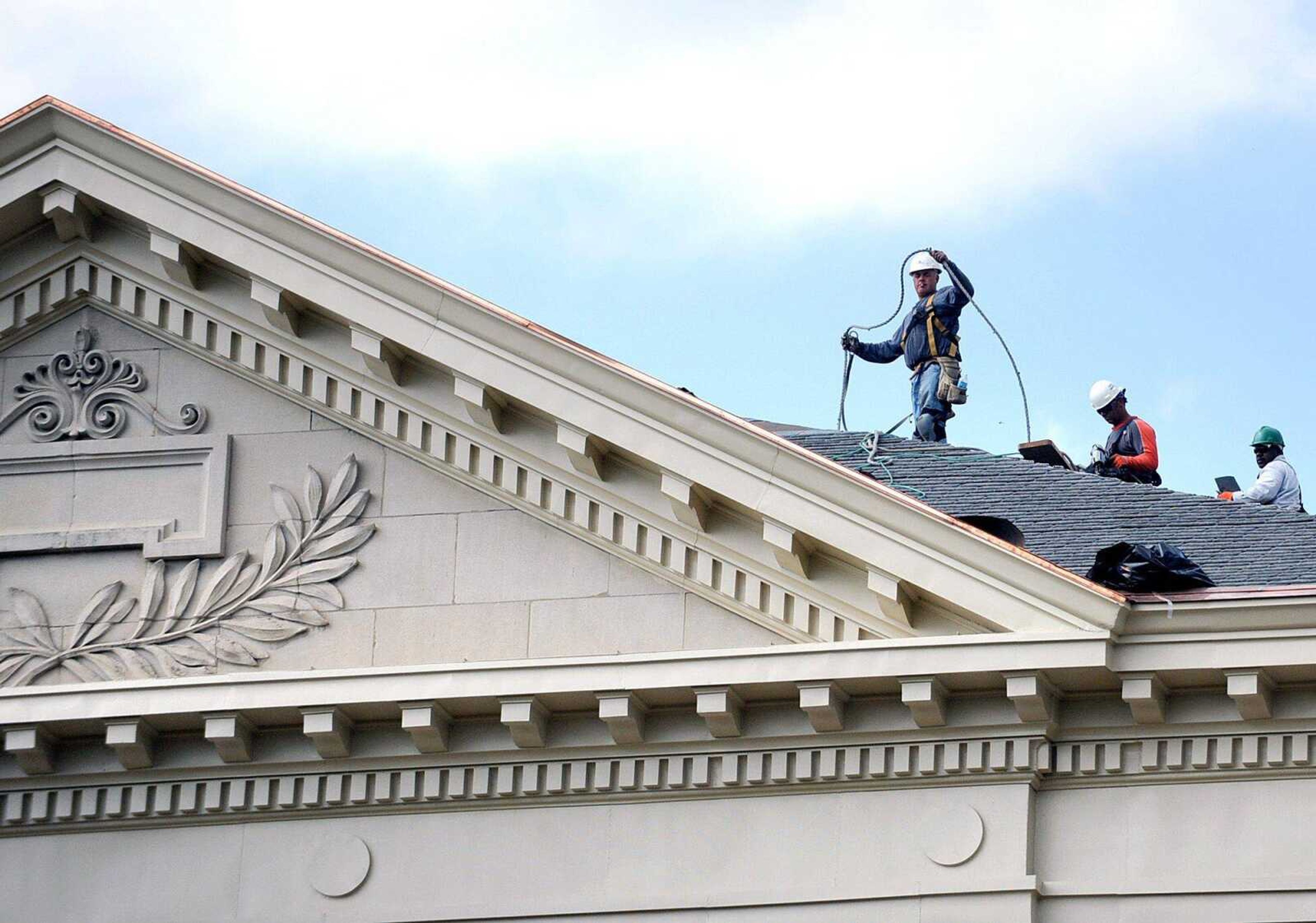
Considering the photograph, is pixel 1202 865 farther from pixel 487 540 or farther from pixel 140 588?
pixel 140 588

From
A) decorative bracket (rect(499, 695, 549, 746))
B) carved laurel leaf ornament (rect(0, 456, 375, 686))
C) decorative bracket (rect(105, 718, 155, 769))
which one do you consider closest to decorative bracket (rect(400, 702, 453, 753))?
decorative bracket (rect(499, 695, 549, 746))

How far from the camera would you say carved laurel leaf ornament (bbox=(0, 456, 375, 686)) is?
17.7 meters

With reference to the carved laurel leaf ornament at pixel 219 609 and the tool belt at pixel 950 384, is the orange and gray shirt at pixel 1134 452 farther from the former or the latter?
the carved laurel leaf ornament at pixel 219 609

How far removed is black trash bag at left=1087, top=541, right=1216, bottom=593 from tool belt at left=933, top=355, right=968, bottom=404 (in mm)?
7514

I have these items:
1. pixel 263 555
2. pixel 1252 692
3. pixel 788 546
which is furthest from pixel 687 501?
pixel 1252 692

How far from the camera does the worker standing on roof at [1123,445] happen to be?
73.4 ft

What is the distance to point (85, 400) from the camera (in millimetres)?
18656

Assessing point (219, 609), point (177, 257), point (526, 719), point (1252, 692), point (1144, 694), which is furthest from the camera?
point (177, 257)

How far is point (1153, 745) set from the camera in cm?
1628

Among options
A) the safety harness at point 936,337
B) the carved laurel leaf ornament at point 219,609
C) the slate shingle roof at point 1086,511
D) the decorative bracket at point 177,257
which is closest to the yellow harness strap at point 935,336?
the safety harness at point 936,337

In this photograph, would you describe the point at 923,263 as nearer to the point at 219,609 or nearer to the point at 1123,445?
the point at 1123,445

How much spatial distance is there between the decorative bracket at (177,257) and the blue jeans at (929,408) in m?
7.46

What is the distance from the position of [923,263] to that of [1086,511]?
5.49 m

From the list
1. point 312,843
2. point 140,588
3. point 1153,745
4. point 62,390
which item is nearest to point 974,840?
point 1153,745
